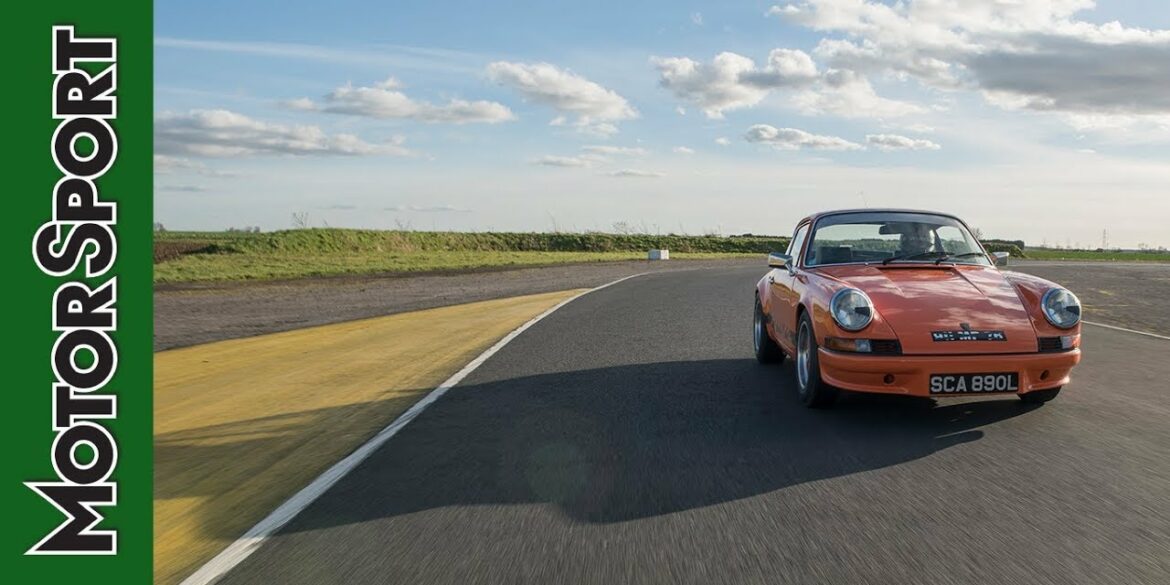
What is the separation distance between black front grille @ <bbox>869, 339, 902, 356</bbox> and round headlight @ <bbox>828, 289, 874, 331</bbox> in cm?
14

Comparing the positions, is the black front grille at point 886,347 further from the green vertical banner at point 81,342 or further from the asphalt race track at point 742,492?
the green vertical banner at point 81,342

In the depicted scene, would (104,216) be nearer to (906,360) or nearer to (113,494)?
(113,494)

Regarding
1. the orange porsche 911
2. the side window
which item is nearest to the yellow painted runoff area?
the orange porsche 911

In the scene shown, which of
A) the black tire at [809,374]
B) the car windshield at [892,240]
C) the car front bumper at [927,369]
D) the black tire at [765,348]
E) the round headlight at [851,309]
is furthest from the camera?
the black tire at [765,348]

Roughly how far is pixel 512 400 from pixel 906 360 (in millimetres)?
3232

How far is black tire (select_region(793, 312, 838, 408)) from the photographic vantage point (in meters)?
7.34

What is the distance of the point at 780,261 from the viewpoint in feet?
30.3

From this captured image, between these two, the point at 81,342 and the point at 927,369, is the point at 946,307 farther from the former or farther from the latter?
the point at 81,342

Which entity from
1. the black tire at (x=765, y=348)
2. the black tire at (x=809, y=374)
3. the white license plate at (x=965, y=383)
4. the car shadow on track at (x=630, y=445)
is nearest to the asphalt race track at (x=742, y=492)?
the car shadow on track at (x=630, y=445)

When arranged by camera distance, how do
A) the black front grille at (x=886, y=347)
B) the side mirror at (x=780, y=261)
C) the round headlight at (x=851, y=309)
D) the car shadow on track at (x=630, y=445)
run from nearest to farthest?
the car shadow on track at (x=630, y=445) < the black front grille at (x=886, y=347) < the round headlight at (x=851, y=309) < the side mirror at (x=780, y=261)

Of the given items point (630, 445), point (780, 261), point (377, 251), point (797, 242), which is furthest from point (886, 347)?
point (377, 251)

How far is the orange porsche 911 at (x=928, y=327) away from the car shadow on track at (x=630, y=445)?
1.16ft

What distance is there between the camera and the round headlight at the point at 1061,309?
705 cm

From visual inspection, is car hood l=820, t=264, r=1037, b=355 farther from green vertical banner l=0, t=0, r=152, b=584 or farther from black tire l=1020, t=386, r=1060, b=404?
green vertical banner l=0, t=0, r=152, b=584
